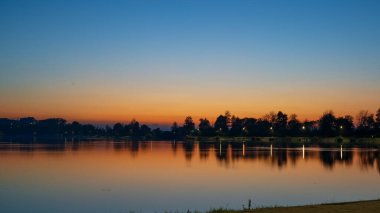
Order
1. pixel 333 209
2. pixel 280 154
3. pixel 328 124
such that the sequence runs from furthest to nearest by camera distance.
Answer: pixel 328 124, pixel 280 154, pixel 333 209

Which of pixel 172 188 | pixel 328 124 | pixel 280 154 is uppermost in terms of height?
pixel 328 124

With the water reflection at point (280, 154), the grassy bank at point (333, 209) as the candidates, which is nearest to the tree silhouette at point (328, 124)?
the water reflection at point (280, 154)

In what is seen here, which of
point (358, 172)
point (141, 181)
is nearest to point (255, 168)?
point (358, 172)

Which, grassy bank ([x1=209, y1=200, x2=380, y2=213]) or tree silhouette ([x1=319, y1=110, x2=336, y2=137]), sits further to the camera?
tree silhouette ([x1=319, y1=110, x2=336, y2=137])

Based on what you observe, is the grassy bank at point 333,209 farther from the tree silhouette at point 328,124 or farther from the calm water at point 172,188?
the tree silhouette at point 328,124

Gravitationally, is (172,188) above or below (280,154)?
above

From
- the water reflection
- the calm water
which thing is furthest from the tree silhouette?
the calm water

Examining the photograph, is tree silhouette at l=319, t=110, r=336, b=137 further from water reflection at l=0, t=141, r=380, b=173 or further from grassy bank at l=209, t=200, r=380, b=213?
grassy bank at l=209, t=200, r=380, b=213

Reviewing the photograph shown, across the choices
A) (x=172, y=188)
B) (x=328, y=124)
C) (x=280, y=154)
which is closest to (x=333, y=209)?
(x=172, y=188)

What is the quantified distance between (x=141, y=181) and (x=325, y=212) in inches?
949

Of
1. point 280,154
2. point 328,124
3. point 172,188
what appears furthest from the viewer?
point 328,124

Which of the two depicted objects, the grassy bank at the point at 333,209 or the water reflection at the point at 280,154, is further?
the water reflection at the point at 280,154

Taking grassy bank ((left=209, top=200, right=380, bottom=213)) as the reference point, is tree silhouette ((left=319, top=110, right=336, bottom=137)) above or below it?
above

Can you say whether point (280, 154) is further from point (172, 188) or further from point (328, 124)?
point (328, 124)
